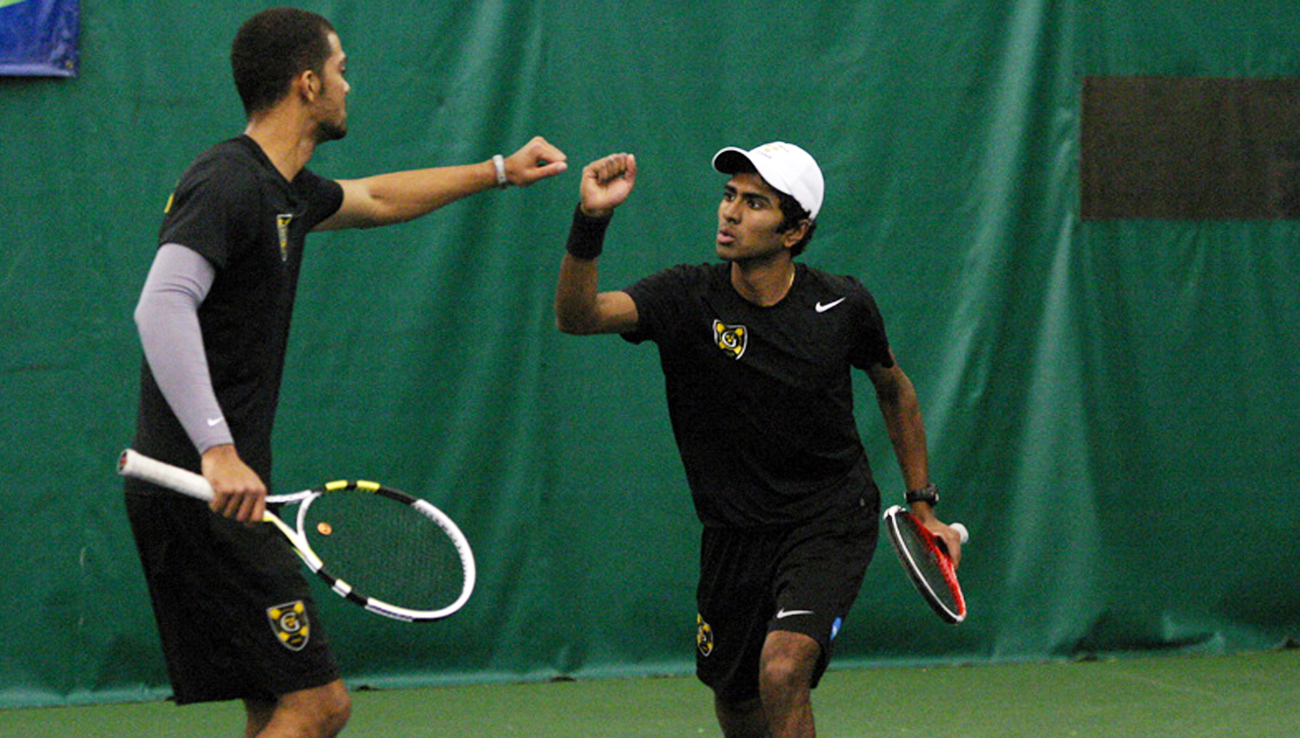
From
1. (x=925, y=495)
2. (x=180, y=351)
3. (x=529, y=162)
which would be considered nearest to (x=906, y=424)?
(x=925, y=495)

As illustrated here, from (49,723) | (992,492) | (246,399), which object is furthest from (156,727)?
(992,492)

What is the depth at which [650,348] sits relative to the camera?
5.46 metres

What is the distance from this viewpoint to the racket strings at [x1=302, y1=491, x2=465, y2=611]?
3.04 meters

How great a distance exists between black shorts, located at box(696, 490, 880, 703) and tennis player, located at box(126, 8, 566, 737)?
1.02 metres

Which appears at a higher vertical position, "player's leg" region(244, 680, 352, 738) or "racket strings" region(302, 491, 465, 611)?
"racket strings" region(302, 491, 465, 611)

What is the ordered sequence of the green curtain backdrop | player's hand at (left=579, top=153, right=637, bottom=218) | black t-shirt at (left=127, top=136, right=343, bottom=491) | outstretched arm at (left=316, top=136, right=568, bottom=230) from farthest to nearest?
the green curtain backdrop, outstretched arm at (left=316, top=136, right=568, bottom=230), player's hand at (left=579, top=153, right=637, bottom=218), black t-shirt at (left=127, top=136, right=343, bottom=491)

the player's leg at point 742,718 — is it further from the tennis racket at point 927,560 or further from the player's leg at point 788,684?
the tennis racket at point 927,560

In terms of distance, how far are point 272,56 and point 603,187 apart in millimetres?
718

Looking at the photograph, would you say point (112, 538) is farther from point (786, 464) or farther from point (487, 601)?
point (786, 464)

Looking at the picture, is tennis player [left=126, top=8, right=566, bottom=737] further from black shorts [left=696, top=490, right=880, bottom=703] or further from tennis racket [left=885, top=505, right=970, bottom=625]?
tennis racket [left=885, top=505, right=970, bottom=625]

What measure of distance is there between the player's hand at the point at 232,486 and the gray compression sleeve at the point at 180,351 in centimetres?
3

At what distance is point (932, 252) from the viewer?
5633 mm

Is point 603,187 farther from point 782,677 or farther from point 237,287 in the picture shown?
point 782,677

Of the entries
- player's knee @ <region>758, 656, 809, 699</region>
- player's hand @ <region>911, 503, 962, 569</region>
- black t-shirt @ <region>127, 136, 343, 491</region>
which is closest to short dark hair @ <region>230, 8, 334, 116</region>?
black t-shirt @ <region>127, 136, 343, 491</region>
